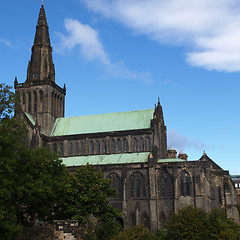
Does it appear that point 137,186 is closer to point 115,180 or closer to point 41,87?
point 115,180

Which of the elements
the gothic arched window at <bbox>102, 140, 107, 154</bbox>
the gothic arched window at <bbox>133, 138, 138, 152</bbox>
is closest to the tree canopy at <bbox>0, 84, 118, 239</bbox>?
the gothic arched window at <bbox>133, 138, 138, 152</bbox>

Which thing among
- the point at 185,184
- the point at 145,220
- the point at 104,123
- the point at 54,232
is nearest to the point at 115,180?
the point at 145,220

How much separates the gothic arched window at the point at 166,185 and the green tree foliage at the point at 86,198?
1893 cm

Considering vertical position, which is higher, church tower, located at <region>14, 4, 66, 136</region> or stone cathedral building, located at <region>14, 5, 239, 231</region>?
church tower, located at <region>14, 4, 66, 136</region>

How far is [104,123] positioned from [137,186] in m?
16.2

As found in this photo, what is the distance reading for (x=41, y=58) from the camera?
7875 cm

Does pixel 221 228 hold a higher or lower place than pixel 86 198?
lower

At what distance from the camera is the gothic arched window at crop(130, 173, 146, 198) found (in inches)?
2576

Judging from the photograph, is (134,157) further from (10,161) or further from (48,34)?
(10,161)

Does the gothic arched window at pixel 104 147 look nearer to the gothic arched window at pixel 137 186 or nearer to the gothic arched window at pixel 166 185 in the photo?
the gothic arched window at pixel 137 186

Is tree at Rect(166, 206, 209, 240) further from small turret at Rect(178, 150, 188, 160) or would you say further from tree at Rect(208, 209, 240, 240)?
small turret at Rect(178, 150, 188, 160)

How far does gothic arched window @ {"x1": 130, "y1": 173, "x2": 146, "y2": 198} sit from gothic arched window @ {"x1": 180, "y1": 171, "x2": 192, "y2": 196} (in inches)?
246

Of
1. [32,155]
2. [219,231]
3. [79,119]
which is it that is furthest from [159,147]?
[32,155]

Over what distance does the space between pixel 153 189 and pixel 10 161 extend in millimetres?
41796
